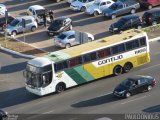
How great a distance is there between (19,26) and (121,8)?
1150cm

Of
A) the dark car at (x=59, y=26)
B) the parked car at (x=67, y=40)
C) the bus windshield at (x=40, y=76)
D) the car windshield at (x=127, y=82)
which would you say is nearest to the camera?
the car windshield at (x=127, y=82)

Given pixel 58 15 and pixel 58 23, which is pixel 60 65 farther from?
pixel 58 15

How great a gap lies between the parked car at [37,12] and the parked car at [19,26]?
70.0 inches

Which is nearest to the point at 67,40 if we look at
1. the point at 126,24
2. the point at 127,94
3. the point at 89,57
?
the point at 126,24

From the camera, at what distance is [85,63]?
44.2m

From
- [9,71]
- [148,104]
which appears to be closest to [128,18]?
[9,71]

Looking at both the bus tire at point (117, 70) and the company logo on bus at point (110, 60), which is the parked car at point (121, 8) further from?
the bus tire at point (117, 70)

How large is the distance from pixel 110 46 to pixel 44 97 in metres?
7.10

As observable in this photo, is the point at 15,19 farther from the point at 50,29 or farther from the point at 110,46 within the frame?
the point at 110,46

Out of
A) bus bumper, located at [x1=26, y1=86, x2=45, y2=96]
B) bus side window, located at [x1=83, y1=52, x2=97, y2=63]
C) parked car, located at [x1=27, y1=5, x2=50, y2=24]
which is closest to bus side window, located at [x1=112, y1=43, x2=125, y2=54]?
bus side window, located at [x1=83, y1=52, x2=97, y2=63]

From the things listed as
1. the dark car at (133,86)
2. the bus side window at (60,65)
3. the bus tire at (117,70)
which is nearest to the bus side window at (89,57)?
the bus side window at (60,65)

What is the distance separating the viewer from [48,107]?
4031 centimetres

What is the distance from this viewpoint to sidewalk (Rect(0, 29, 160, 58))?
52.3 m

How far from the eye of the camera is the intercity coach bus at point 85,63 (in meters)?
42.6
